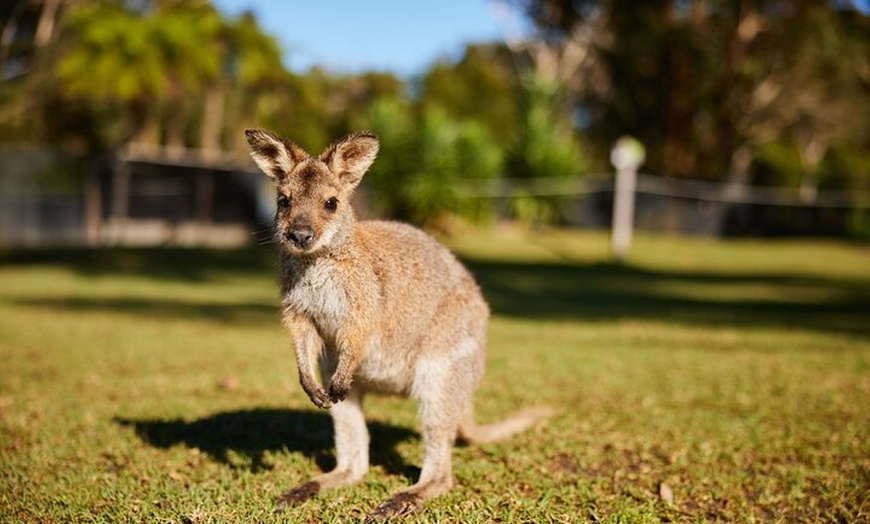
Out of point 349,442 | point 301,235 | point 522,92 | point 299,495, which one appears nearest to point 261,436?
point 349,442

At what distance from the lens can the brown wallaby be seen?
10.8ft

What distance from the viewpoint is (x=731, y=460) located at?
4.03 meters

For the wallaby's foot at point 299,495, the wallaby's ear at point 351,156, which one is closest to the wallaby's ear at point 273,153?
the wallaby's ear at point 351,156

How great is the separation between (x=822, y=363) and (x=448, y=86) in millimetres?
33467

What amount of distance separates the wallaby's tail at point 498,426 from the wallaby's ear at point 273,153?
51.2 inches

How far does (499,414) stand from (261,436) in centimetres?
138

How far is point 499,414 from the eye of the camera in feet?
16.1

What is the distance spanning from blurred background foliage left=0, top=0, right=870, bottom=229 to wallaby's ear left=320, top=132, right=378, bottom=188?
11.0 m

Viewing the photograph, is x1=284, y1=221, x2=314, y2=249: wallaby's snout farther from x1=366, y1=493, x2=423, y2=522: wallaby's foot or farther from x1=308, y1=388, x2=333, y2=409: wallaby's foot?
x1=366, y1=493, x2=423, y2=522: wallaby's foot

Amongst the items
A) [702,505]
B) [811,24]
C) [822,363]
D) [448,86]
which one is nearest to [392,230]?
[702,505]

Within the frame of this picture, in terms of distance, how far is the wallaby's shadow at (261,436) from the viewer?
3.89m

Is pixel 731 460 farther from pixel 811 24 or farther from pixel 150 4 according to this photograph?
pixel 811 24

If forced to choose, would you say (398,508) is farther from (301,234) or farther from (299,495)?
(301,234)

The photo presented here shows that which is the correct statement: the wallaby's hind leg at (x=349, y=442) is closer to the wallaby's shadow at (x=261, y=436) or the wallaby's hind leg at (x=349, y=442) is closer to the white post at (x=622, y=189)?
the wallaby's shadow at (x=261, y=436)
